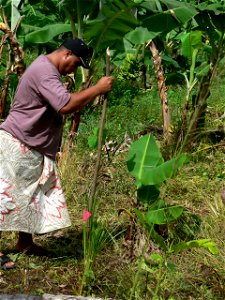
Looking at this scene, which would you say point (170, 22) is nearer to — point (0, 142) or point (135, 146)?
point (135, 146)

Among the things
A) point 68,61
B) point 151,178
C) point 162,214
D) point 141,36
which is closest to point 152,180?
point 151,178

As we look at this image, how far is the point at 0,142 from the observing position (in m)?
4.41

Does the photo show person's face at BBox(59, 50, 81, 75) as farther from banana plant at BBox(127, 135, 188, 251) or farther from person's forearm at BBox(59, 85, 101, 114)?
banana plant at BBox(127, 135, 188, 251)

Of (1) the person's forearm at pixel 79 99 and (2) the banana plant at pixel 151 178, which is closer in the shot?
(1) the person's forearm at pixel 79 99

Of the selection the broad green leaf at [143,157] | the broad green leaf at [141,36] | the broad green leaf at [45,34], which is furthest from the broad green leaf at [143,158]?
the broad green leaf at [45,34]

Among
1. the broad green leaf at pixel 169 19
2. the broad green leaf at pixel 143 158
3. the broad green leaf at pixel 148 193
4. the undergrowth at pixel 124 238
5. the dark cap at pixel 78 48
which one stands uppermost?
the dark cap at pixel 78 48

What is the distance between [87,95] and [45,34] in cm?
325

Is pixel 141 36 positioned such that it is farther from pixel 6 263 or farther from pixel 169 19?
pixel 6 263

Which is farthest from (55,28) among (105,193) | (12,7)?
(105,193)

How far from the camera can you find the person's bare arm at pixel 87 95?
3969 mm

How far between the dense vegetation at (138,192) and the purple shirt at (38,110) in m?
0.54

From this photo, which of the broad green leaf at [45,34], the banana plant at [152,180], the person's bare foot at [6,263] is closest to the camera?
the banana plant at [152,180]

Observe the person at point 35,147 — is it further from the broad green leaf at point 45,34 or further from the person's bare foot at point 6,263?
the broad green leaf at point 45,34

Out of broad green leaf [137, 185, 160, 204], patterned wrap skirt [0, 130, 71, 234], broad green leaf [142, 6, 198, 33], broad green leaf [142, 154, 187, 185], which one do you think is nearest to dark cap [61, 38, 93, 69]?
patterned wrap skirt [0, 130, 71, 234]
